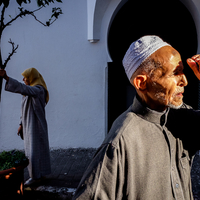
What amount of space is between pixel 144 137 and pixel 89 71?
415cm

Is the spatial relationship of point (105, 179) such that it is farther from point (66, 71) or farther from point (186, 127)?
point (66, 71)

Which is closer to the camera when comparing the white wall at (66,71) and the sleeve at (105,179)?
the sleeve at (105,179)

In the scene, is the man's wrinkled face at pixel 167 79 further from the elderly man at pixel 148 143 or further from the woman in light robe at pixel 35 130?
the woman in light robe at pixel 35 130

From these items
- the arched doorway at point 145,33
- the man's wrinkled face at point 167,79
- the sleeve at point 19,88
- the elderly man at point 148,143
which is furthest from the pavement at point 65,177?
the man's wrinkled face at point 167,79

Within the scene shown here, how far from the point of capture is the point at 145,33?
A: 16.7 feet

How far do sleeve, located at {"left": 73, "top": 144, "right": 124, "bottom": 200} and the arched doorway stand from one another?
13.2 feet

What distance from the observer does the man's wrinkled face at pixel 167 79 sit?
4.14ft

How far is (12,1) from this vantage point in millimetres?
5188

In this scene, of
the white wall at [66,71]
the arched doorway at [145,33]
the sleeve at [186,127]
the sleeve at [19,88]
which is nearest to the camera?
the sleeve at [186,127]

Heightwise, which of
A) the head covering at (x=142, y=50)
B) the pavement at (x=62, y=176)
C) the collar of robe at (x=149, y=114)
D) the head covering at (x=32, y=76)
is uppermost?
the head covering at (x=142, y=50)

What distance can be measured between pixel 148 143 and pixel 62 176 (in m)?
3.39

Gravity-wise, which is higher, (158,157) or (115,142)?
(115,142)

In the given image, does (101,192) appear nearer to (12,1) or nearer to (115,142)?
(115,142)

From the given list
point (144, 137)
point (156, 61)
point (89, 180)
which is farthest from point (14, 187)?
point (156, 61)
